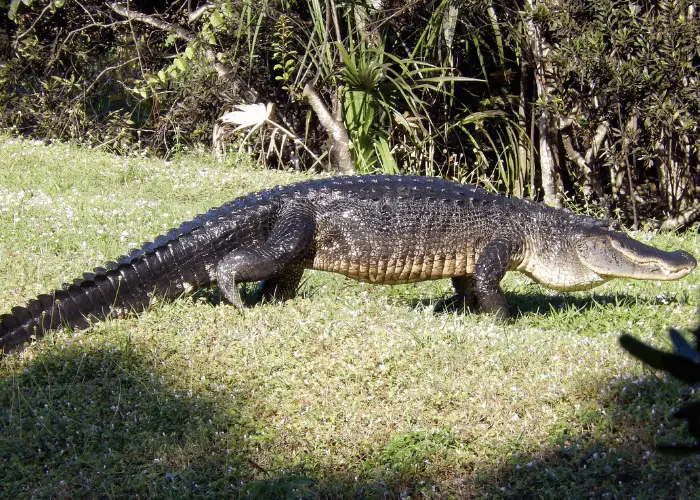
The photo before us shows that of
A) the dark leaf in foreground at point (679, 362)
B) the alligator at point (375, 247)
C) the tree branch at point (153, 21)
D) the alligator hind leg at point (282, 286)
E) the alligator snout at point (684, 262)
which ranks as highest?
the tree branch at point (153, 21)

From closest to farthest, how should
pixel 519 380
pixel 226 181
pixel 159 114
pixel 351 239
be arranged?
pixel 519 380 < pixel 351 239 < pixel 226 181 < pixel 159 114

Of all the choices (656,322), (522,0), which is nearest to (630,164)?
(522,0)

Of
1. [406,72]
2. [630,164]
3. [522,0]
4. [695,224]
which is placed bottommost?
[695,224]

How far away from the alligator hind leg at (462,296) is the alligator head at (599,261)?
39cm

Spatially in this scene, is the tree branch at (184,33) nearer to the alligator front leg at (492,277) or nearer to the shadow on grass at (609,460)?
the alligator front leg at (492,277)

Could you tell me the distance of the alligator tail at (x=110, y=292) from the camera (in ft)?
15.4

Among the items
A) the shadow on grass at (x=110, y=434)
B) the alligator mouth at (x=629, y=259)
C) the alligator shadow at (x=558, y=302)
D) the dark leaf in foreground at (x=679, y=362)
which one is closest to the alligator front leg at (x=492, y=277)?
the alligator shadow at (x=558, y=302)

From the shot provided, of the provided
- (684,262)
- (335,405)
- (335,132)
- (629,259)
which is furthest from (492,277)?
(335,132)

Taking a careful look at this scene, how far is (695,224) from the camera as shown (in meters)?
9.05

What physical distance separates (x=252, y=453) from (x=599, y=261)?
2.93m

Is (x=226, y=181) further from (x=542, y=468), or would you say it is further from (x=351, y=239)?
(x=542, y=468)

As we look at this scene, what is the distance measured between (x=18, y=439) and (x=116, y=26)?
351 inches

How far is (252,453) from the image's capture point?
Answer: 3975mm

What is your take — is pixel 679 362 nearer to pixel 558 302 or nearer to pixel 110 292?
pixel 110 292
